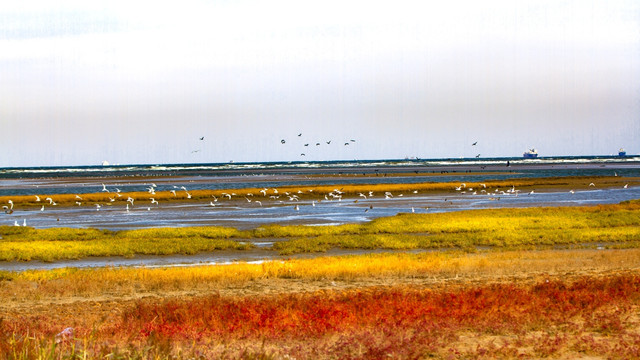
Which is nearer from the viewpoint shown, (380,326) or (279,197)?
(380,326)

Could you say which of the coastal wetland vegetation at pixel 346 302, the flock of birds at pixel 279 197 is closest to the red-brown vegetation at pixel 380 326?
the coastal wetland vegetation at pixel 346 302

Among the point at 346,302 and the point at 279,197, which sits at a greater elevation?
the point at 279,197

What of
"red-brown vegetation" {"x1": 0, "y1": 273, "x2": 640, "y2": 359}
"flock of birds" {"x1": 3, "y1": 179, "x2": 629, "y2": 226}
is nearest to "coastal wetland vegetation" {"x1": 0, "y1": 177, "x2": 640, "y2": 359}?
"red-brown vegetation" {"x1": 0, "y1": 273, "x2": 640, "y2": 359}

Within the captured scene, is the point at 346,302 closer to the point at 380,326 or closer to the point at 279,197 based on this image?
the point at 380,326

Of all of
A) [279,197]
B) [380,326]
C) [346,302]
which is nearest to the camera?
[380,326]

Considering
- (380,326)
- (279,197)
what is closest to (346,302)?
(380,326)

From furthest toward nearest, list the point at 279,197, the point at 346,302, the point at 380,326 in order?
the point at 279,197
the point at 346,302
the point at 380,326

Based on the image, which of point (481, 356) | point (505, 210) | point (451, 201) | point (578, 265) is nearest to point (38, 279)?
point (481, 356)

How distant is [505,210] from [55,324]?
126 ft

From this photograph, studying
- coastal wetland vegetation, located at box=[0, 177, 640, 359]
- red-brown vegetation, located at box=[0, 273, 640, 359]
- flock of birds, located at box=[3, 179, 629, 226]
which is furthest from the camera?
flock of birds, located at box=[3, 179, 629, 226]

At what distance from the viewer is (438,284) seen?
20234mm

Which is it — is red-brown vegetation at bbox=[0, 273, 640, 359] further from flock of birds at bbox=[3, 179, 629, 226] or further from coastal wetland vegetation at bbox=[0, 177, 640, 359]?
flock of birds at bbox=[3, 179, 629, 226]

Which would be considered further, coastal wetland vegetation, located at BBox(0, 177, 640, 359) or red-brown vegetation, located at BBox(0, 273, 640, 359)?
coastal wetland vegetation, located at BBox(0, 177, 640, 359)

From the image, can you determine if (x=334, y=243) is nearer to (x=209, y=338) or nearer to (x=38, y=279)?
(x=38, y=279)
